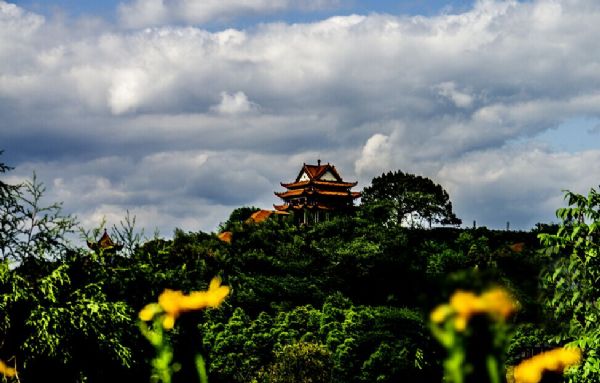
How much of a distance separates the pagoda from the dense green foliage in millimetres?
7385

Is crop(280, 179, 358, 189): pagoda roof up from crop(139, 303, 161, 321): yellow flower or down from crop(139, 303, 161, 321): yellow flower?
up

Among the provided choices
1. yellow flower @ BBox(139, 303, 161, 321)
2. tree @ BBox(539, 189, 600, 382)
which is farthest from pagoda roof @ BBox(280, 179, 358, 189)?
yellow flower @ BBox(139, 303, 161, 321)

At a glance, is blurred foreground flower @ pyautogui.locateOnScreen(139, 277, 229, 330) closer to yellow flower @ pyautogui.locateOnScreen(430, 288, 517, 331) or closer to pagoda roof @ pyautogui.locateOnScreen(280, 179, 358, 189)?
yellow flower @ pyautogui.locateOnScreen(430, 288, 517, 331)

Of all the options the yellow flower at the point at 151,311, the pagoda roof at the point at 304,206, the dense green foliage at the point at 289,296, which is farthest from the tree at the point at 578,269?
the pagoda roof at the point at 304,206

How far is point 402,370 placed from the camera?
17344mm

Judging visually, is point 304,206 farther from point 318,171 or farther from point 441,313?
point 441,313

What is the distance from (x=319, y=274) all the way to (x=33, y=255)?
52.6 ft

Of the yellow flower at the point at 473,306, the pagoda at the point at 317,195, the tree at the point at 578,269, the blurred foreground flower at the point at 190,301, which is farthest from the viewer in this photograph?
the pagoda at the point at 317,195

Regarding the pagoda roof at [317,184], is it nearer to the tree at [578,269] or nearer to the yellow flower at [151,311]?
the tree at [578,269]

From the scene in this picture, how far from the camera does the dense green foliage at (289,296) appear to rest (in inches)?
320

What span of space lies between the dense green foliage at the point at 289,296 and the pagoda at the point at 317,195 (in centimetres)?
738

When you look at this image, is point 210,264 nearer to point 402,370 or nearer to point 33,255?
point 402,370

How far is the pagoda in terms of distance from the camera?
41.2 meters

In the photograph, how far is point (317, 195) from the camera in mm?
41469
